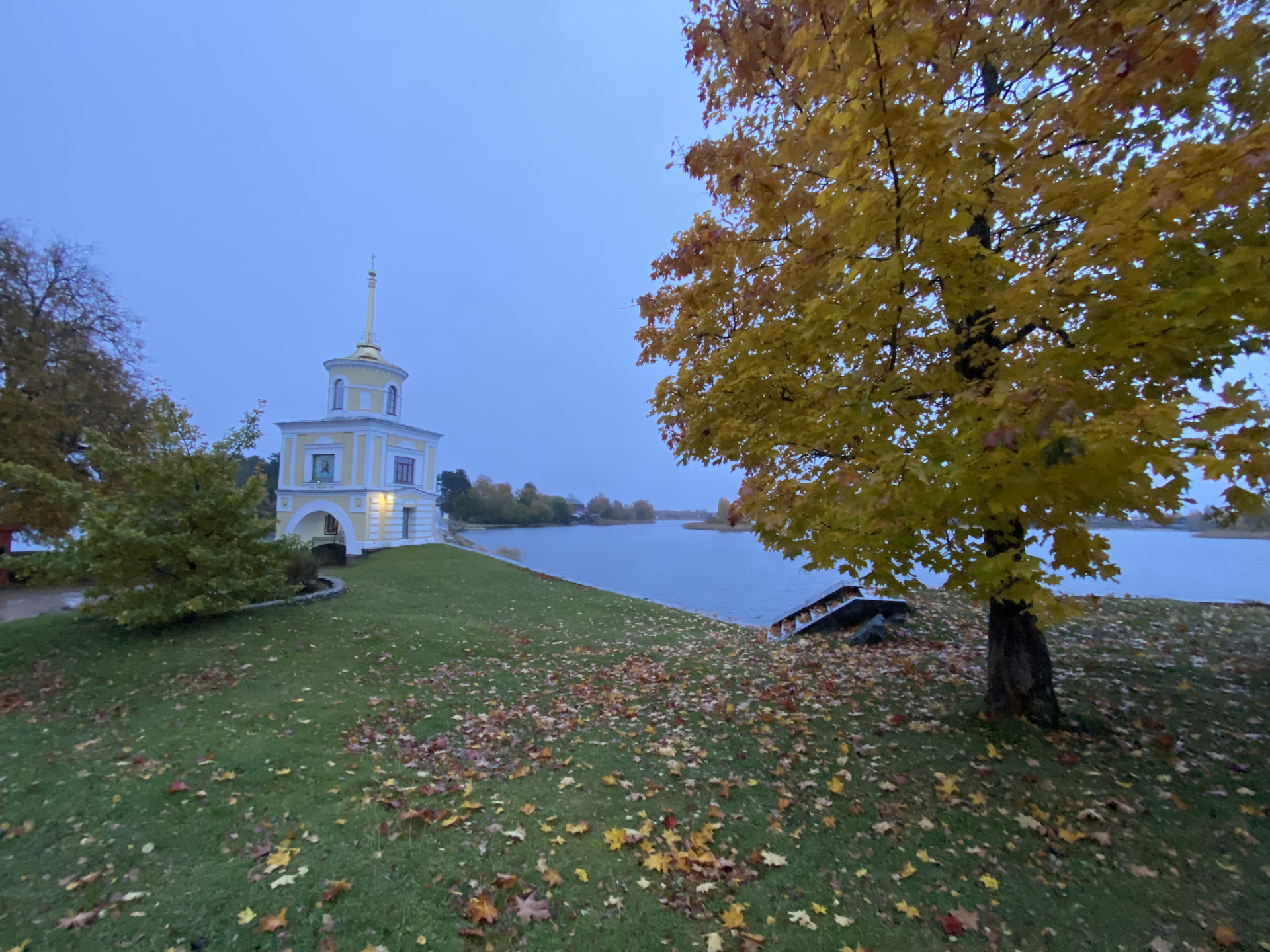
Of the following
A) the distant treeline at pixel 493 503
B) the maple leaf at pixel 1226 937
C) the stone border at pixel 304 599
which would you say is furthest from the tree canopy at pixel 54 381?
the distant treeline at pixel 493 503

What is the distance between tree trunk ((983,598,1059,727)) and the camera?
5.55m

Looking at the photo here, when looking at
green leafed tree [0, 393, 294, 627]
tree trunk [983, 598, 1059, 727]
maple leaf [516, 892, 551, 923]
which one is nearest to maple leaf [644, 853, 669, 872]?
maple leaf [516, 892, 551, 923]

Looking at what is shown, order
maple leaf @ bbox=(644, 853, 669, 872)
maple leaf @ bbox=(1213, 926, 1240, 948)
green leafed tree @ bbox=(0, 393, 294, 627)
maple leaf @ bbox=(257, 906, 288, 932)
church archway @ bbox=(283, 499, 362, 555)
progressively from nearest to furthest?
maple leaf @ bbox=(1213, 926, 1240, 948) < maple leaf @ bbox=(257, 906, 288, 932) < maple leaf @ bbox=(644, 853, 669, 872) < green leafed tree @ bbox=(0, 393, 294, 627) < church archway @ bbox=(283, 499, 362, 555)

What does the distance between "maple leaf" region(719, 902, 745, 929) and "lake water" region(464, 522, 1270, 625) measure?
12.9ft

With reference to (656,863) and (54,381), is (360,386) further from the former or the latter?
(656,863)

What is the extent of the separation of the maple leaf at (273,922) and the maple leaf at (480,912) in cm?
98

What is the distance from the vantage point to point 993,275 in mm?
4168

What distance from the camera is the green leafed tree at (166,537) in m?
9.23

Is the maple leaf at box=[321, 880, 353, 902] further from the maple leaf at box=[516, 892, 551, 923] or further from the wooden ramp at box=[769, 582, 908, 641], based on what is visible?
the wooden ramp at box=[769, 582, 908, 641]

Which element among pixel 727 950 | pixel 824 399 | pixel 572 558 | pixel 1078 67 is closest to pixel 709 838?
pixel 727 950

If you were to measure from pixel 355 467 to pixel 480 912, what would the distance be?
31.5 metres

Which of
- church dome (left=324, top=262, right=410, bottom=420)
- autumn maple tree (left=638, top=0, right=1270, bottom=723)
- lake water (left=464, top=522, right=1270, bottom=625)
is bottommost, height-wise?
lake water (left=464, top=522, right=1270, bottom=625)

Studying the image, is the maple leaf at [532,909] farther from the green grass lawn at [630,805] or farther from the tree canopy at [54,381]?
the tree canopy at [54,381]

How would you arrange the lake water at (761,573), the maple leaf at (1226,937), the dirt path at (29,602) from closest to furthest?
the maple leaf at (1226,937) < the dirt path at (29,602) < the lake water at (761,573)
